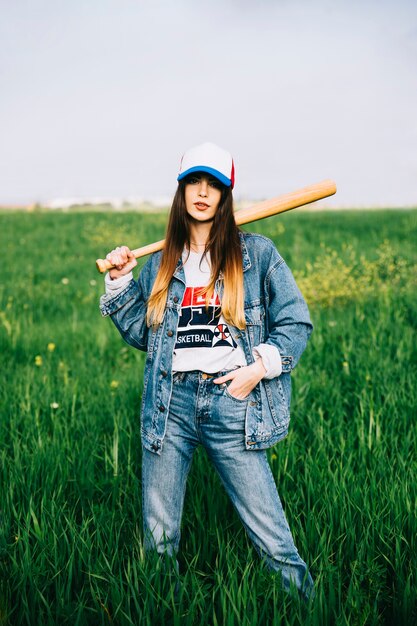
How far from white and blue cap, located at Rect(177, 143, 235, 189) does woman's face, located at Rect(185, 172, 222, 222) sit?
0.04 m

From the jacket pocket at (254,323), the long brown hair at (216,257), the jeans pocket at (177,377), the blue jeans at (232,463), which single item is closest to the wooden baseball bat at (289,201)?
the long brown hair at (216,257)

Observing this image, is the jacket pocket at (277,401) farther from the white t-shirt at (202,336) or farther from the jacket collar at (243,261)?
the jacket collar at (243,261)

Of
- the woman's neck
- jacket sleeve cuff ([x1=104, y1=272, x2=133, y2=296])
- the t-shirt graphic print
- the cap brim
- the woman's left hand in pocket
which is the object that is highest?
the cap brim

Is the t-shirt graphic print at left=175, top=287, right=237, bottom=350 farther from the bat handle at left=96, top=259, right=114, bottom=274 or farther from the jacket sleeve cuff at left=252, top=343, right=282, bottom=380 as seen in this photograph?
the bat handle at left=96, top=259, right=114, bottom=274

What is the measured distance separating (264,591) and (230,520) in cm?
52

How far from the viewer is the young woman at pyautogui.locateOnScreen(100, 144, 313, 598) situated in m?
1.88

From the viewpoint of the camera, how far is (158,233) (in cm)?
1303

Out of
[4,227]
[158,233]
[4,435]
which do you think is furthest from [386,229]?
[4,435]

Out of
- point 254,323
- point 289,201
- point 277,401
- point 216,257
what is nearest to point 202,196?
point 216,257

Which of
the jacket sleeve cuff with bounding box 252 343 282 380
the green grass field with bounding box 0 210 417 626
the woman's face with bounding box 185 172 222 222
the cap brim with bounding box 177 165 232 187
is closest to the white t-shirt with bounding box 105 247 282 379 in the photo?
the jacket sleeve cuff with bounding box 252 343 282 380

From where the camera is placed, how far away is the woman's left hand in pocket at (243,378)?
6.05 ft

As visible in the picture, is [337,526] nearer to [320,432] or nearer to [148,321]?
[320,432]

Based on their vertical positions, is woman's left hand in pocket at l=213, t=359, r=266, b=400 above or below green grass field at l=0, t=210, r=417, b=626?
above

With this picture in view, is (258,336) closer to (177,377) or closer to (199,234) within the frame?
(177,377)
